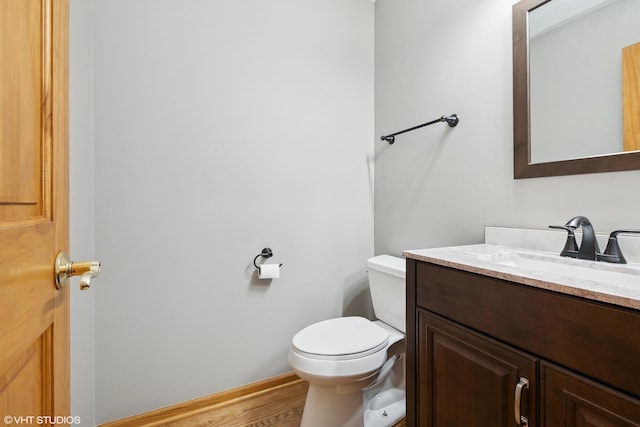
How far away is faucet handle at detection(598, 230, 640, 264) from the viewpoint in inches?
33.3

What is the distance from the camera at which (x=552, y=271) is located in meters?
0.92

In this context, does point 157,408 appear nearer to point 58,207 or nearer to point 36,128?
point 58,207

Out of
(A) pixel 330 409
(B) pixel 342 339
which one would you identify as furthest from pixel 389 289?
(A) pixel 330 409

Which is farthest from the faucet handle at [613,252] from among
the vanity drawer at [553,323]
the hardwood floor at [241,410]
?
the hardwood floor at [241,410]

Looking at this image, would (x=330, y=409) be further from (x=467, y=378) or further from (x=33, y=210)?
(x=33, y=210)

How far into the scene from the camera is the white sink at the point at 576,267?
2.54 feet

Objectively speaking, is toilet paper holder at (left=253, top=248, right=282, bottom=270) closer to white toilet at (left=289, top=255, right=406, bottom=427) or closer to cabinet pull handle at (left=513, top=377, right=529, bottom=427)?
white toilet at (left=289, top=255, right=406, bottom=427)

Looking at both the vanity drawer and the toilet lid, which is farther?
the toilet lid

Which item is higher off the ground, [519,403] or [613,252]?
[613,252]

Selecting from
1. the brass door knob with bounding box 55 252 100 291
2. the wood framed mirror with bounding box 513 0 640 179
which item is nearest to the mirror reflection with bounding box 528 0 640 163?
the wood framed mirror with bounding box 513 0 640 179

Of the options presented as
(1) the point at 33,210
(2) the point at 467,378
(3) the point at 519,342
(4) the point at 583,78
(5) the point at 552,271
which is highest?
(4) the point at 583,78

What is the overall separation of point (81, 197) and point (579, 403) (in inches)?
64.2

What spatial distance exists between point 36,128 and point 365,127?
175 cm
